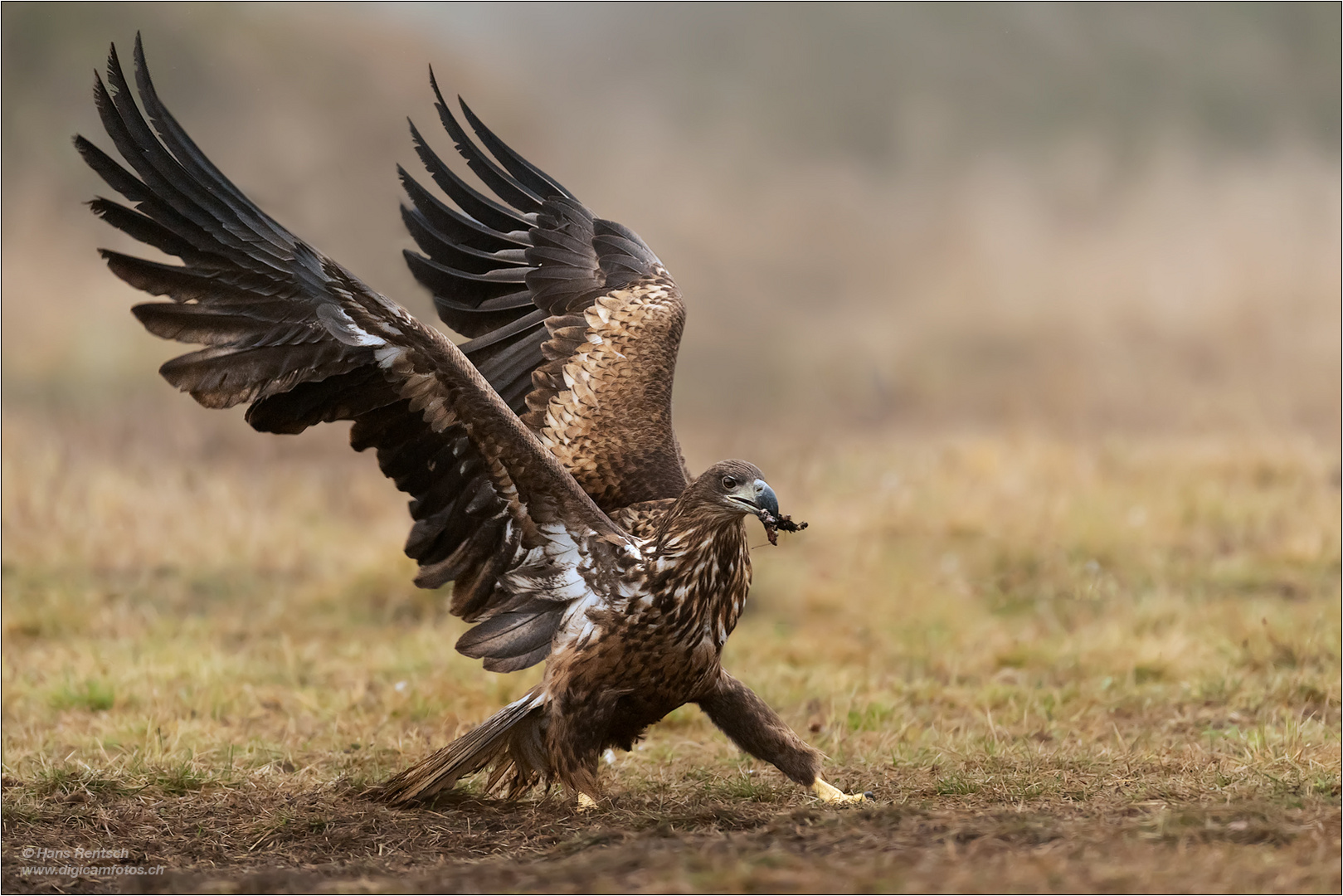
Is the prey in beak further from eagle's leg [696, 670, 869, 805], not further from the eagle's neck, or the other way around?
eagle's leg [696, 670, 869, 805]

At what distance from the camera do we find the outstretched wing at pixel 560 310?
5117 millimetres

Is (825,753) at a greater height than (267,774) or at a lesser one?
greater

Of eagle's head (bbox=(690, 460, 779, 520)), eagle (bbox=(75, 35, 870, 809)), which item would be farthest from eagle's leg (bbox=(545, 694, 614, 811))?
eagle's head (bbox=(690, 460, 779, 520))

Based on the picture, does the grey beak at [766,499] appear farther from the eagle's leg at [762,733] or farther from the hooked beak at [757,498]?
the eagle's leg at [762,733]

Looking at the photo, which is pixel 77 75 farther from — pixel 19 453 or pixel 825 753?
pixel 825 753

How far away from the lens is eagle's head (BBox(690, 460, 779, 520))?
4.03 meters

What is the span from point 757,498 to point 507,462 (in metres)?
0.82

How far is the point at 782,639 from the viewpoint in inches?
291

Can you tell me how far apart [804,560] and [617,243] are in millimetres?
3805

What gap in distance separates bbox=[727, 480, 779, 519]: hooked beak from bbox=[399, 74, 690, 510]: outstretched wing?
3.07ft

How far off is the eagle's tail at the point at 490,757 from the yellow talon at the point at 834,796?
0.91m

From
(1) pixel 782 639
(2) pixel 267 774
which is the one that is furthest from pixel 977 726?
(2) pixel 267 774

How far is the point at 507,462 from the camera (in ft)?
14.0

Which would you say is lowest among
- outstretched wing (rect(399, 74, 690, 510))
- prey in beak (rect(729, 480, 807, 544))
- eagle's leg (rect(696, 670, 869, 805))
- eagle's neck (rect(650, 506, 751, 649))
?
eagle's leg (rect(696, 670, 869, 805))
